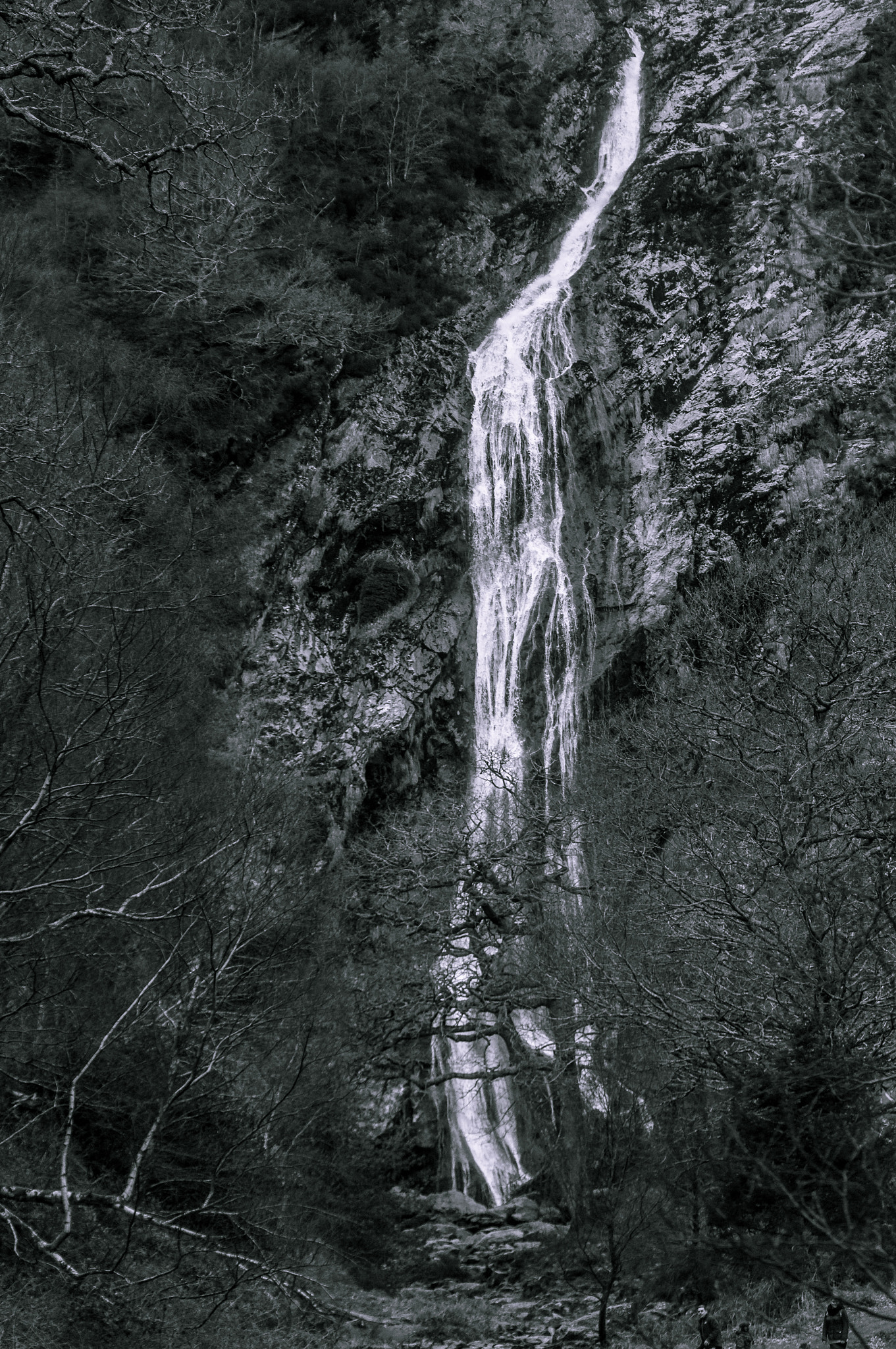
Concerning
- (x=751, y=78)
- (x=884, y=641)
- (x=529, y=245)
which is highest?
(x=751, y=78)

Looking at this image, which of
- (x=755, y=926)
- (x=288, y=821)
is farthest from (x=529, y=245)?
(x=755, y=926)

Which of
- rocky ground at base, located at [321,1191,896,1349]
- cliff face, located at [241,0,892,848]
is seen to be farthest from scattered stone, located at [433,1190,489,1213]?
cliff face, located at [241,0,892,848]

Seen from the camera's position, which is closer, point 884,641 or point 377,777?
point 884,641

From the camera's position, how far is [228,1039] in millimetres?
6262

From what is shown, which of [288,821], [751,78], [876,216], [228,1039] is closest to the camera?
[876,216]

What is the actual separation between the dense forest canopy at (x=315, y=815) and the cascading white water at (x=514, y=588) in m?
0.96

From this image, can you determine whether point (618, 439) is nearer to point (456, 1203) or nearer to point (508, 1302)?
point (456, 1203)

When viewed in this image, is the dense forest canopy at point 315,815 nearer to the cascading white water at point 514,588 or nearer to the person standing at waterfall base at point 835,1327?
the person standing at waterfall base at point 835,1327

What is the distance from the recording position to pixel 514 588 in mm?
24953

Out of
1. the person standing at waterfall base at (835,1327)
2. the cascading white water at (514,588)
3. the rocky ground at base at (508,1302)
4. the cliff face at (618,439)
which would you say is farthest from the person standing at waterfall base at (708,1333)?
the cliff face at (618,439)

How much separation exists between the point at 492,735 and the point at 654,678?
3.56 metres

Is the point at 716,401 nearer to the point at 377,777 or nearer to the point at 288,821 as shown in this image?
the point at 377,777

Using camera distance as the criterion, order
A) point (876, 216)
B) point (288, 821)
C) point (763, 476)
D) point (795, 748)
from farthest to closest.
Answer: point (763, 476)
point (288, 821)
point (795, 748)
point (876, 216)

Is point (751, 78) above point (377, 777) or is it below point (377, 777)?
above
